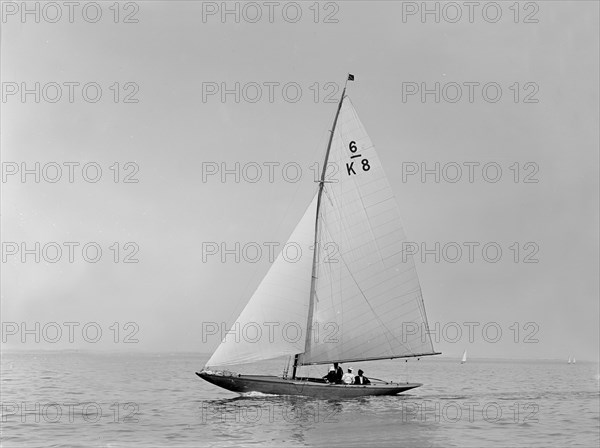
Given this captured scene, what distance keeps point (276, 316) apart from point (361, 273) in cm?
596

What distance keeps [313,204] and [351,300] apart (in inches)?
242

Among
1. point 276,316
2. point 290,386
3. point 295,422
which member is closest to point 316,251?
point 276,316

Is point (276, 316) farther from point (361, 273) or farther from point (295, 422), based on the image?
point (295, 422)

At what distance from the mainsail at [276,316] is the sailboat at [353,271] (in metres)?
0.09

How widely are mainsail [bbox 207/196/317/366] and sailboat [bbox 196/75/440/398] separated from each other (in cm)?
9

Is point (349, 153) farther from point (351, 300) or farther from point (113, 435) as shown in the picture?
point (113, 435)

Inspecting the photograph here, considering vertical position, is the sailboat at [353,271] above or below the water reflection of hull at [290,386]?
above

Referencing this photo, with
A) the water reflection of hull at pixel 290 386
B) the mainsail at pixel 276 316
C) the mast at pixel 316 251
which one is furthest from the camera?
the mast at pixel 316 251

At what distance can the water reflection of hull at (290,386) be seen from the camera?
44.0 m

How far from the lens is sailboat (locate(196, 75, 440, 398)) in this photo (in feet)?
153

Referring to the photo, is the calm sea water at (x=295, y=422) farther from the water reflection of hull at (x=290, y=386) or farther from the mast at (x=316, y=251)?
the mast at (x=316, y=251)

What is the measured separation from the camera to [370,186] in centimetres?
4719

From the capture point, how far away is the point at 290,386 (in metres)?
43.9

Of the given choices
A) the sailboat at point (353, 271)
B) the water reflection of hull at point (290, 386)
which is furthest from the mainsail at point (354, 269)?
the water reflection of hull at point (290, 386)
